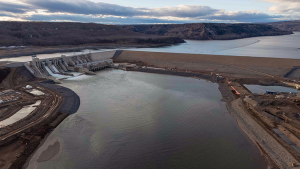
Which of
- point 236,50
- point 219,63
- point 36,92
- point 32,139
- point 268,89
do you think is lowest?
point 236,50

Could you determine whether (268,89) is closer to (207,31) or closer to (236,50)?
(236,50)

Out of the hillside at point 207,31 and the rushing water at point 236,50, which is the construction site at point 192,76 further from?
the hillside at point 207,31

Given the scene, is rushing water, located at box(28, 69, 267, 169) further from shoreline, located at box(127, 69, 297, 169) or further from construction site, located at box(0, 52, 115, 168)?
construction site, located at box(0, 52, 115, 168)

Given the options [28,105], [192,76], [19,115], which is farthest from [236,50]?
[19,115]

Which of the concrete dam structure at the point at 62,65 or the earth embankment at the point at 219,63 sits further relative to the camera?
the earth embankment at the point at 219,63

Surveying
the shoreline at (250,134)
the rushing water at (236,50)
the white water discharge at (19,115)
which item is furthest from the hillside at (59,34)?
the shoreline at (250,134)
